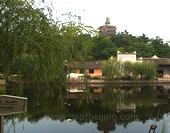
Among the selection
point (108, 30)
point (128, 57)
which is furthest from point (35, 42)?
point (108, 30)

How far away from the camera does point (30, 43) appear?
283 cm

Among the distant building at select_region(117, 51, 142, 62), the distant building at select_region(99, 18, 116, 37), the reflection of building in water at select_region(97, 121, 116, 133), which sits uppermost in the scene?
the distant building at select_region(99, 18, 116, 37)

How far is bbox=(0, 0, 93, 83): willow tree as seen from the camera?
9.21ft

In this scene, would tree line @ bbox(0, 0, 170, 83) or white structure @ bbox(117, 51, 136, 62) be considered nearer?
tree line @ bbox(0, 0, 170, 83)

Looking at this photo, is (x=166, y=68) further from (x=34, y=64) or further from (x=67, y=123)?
(x=34, y=64)

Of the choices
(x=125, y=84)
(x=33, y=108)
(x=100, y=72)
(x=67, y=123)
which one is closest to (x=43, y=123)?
(x=67, y=123)

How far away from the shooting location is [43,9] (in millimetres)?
3131

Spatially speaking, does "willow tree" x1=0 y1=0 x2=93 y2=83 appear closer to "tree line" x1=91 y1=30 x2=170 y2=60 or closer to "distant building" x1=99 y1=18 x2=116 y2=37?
"tree line" x1=91 y1=30 x2=170 y2=60

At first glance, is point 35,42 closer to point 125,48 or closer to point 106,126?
point 106,126

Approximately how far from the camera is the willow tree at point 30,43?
9.21 feet

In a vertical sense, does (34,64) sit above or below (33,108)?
above

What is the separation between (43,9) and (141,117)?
234 inches

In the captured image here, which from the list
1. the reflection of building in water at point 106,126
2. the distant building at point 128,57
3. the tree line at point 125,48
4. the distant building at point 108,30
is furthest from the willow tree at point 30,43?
the distant building at point 108,30

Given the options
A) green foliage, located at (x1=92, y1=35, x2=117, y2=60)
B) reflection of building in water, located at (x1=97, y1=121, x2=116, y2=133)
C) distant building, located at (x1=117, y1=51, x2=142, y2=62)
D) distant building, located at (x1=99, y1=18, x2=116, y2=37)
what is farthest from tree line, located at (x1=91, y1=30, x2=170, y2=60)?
reflection of building in water, located at (x1=97, y1=121, x2=116, y2=133)
